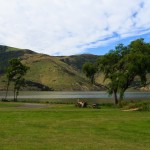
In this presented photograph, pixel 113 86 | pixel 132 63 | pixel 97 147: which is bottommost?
pixel 97 147

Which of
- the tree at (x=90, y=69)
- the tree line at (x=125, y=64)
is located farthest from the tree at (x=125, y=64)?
the tree at (x=90, y=69)

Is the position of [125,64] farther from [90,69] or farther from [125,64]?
[90,69]

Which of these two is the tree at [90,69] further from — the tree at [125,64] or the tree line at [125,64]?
the tree at [125,64]

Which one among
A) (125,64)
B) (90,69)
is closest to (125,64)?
(125,64)

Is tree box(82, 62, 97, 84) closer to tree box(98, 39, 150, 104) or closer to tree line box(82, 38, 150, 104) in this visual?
tree line box(82, 38, 150, 104)


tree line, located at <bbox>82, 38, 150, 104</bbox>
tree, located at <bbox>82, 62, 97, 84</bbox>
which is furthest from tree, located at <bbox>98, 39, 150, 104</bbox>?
tree, located at <bbox>82, 62, 97, 84</bbox>

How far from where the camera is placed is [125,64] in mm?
58969

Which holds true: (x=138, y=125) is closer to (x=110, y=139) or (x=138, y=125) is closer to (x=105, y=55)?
(x=110, y=139)

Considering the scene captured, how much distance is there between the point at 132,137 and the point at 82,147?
4478 millimetres

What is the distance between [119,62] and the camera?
5969 centimetres

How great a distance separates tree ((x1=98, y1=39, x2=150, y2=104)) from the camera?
56.1m

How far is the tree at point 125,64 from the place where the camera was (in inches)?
2207

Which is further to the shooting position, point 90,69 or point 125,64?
point 90,69

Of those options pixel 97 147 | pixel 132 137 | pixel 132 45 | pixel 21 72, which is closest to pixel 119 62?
pixel 132 45
